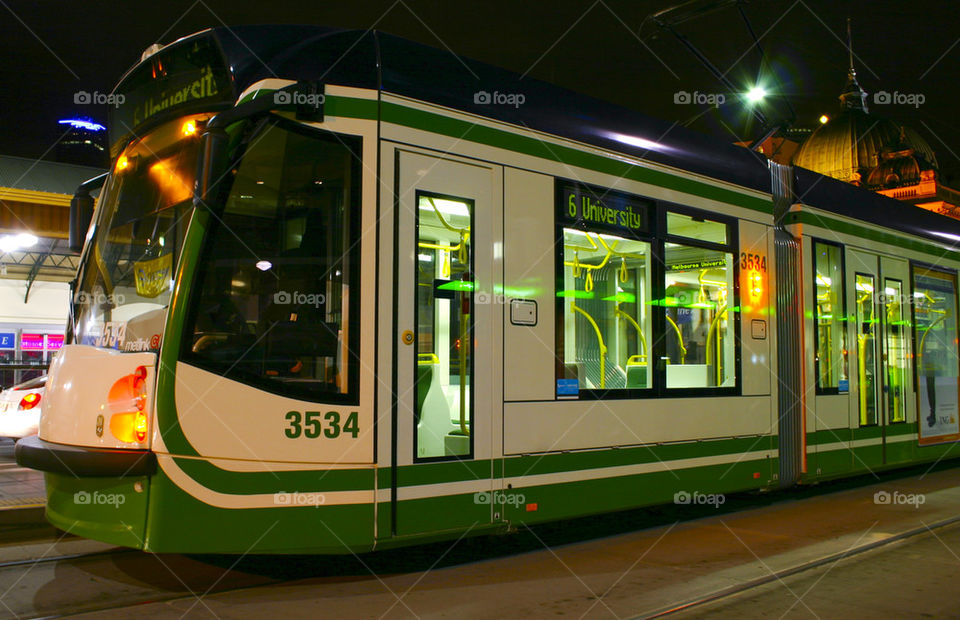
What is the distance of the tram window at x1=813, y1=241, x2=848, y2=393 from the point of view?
888 cm

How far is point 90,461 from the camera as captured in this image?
462cm

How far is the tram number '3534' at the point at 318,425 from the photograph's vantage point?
4.80m

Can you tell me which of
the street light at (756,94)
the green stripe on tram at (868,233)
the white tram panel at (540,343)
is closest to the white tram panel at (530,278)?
the white tram panel at (540,343)

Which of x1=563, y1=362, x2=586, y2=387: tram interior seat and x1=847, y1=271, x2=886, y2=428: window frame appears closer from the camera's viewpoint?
x1=563, y1=362, x2=586, y2=387: tram interior seat

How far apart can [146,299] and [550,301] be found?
280cm

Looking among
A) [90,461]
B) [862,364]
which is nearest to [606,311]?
[90,461]

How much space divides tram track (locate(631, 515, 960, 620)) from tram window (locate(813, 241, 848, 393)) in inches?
71.4

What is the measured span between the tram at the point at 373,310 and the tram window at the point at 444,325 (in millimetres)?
17

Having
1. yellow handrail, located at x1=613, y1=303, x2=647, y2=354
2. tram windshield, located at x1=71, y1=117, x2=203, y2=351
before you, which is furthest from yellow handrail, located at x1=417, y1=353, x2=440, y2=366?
yellow handrail, located at x1=613, y1=303, x2=647, y2=354

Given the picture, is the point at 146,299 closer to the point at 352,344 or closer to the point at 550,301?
the point at 352,344

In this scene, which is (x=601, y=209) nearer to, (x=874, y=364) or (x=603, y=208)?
(x=603, y=208)

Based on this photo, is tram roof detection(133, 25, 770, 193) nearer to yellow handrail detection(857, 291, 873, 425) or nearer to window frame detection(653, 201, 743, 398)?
window frame detection(653, 201, 743, 398)

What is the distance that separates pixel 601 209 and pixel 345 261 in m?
2.39

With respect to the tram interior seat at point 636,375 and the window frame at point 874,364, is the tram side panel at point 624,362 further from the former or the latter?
the window frame at point 874,364
